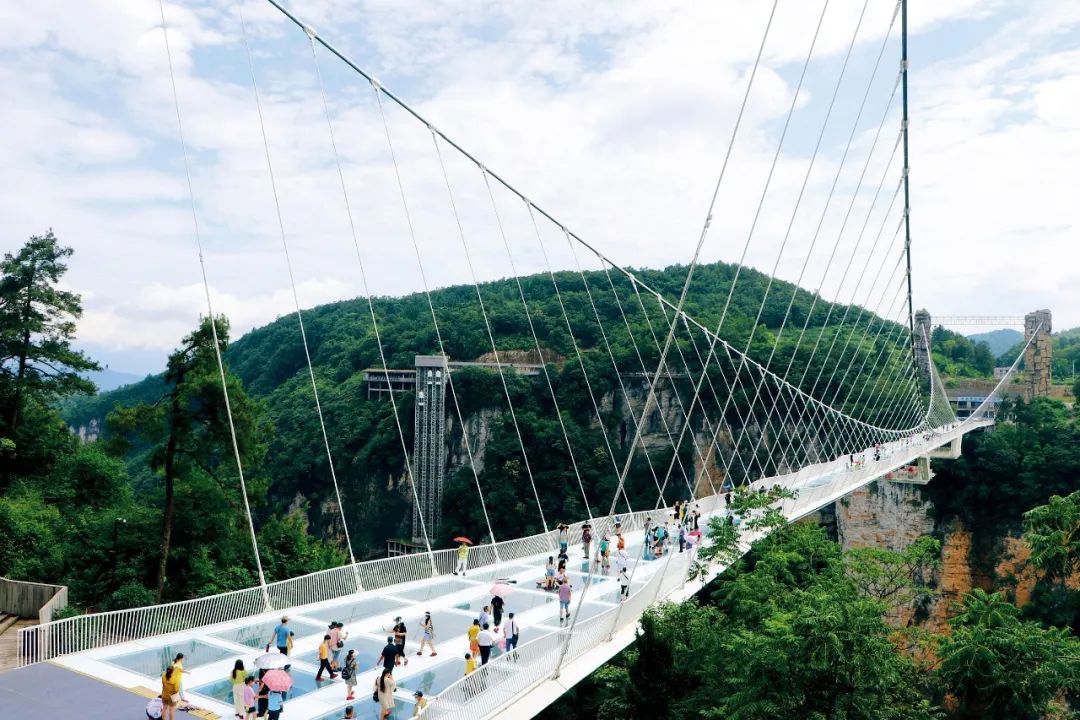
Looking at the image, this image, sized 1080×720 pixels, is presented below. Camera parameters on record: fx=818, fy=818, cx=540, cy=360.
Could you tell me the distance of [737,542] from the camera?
16734 mm

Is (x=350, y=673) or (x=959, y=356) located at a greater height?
(x=959, y=356)

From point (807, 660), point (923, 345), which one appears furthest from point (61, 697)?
point (923, 345)

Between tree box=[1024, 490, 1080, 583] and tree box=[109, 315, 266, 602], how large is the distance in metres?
20.3

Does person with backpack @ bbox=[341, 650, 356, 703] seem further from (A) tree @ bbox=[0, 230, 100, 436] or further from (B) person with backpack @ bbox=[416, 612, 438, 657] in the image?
(A) tree @ bbox=[0, 230, 100, 436]

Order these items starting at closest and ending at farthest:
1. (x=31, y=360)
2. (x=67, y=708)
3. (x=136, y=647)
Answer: (x=67, y=708) → (x=136, y=647) → (x=31, y=360)

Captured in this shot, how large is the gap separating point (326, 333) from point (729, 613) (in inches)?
2771

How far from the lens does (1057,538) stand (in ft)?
69.4

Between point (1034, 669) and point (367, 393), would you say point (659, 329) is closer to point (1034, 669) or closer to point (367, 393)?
point (367, 393)

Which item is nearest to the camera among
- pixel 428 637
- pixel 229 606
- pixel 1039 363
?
pixel 428 637

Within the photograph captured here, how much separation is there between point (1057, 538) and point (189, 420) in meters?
21.8

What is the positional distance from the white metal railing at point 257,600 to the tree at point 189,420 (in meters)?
6.57

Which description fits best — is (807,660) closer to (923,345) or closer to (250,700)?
(250,700)

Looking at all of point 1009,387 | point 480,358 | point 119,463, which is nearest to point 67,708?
point 119,463

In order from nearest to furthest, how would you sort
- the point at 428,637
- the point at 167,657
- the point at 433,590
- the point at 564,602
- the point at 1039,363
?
the point at 167,657
the point at 428,637
the point at 564,602
the point at 433,590
the point at 1039,363
